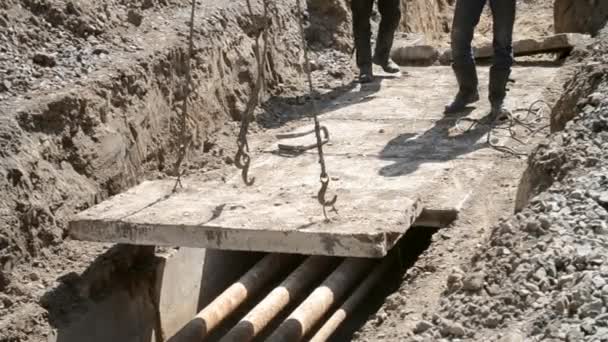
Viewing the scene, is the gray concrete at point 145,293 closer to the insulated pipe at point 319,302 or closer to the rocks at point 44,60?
the insulated pipe at point 319,302

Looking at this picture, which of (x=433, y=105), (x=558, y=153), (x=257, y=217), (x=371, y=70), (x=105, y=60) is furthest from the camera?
(x=371, y=70)

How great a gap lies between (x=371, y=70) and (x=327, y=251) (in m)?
4.04

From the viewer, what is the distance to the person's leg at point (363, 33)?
9.09 m

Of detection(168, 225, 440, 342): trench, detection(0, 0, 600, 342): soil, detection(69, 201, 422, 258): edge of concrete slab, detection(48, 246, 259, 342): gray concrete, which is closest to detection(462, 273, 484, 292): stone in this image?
detection(0, 0, 600, 342): soil

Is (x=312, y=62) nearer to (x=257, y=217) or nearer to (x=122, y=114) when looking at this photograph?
(x=122, y=114)

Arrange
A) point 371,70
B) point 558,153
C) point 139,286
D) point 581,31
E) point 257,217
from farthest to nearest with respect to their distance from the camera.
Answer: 1. point 581,31
2. point 371,70
3. point 139,286
4. point 257,217
5. point 558,153

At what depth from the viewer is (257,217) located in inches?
232

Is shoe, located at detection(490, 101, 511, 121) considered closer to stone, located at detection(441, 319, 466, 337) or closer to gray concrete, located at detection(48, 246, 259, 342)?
gray concrete, located at detection(48, 246, 259, 342)

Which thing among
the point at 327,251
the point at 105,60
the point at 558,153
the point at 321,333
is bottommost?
the point at 321,333

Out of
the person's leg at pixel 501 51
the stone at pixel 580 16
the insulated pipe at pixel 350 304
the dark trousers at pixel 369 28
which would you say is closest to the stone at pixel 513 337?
the insulated pipe at pixel 350 304

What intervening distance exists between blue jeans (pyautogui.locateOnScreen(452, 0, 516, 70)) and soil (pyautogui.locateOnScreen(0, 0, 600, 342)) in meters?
1.18

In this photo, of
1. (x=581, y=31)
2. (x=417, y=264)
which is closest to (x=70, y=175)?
(x=417, y=264)

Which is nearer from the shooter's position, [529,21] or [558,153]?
[558,153]

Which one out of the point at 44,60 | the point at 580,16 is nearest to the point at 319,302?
the point at 44,60
